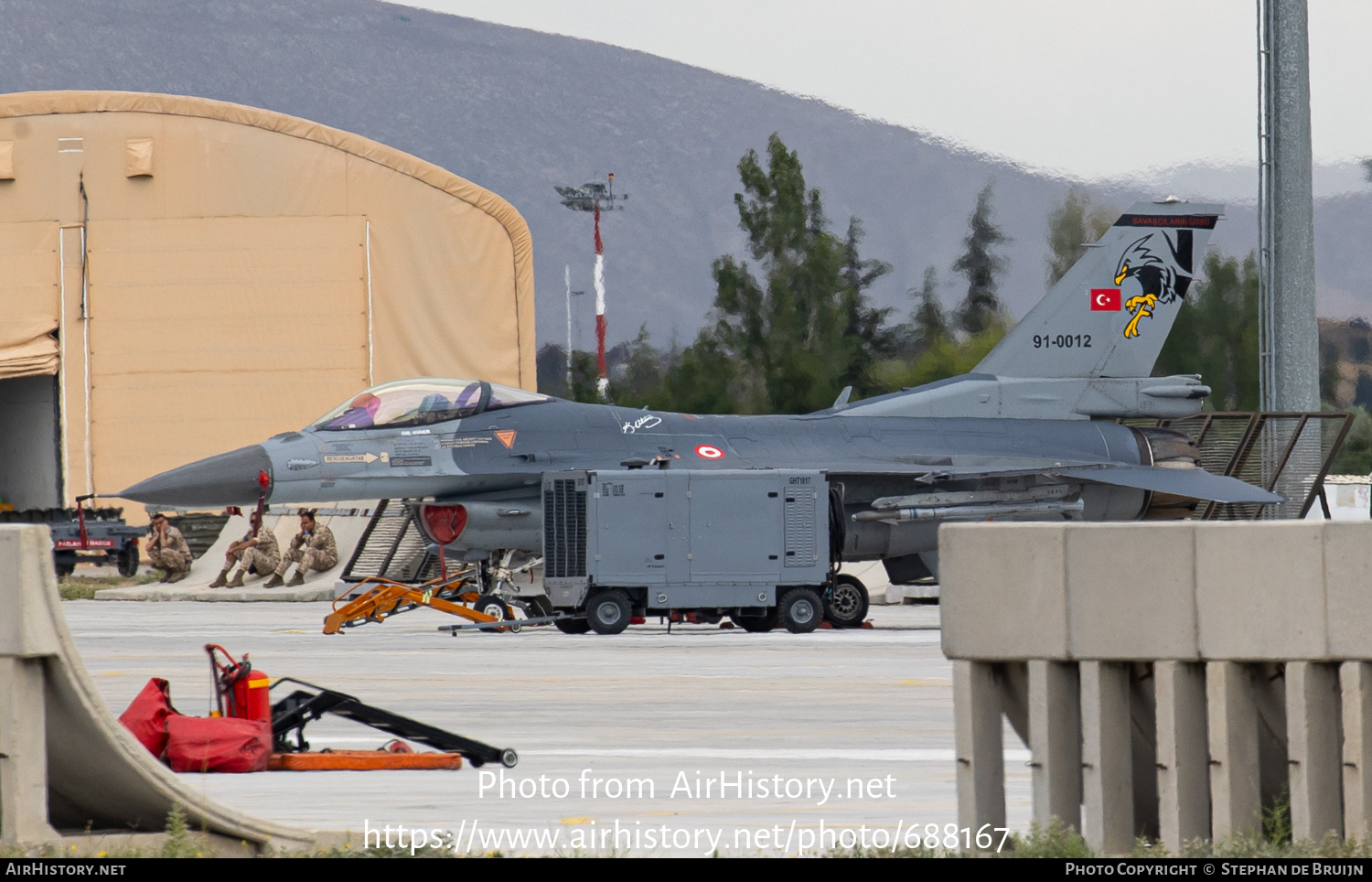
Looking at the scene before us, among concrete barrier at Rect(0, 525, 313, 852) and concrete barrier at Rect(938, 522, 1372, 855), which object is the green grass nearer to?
concrete barrier at Rect(0, 525, 313, 852)

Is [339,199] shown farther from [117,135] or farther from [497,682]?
[497,682]

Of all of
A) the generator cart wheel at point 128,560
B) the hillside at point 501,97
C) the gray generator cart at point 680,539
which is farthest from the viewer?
the hillside at point 501,97

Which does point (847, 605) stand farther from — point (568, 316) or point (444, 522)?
point (568, 316)

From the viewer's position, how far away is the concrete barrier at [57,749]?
4.68 meters

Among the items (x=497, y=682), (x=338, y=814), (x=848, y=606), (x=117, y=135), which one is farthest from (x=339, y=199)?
(x=338, y=814)

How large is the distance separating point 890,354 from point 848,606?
87.5ft

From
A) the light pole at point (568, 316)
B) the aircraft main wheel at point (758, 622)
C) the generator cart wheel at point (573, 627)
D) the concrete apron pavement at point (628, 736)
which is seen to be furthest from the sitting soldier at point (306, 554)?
the light pole at point (568, 316)

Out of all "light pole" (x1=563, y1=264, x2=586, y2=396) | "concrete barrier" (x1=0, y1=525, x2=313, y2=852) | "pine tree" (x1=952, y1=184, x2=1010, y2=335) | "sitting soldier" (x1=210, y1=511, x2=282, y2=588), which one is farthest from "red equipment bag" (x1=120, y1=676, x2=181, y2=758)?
"light pole" (x1=563, y1=264, x2=586, y2=396)

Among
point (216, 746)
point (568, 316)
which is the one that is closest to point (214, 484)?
point (216, 746)
